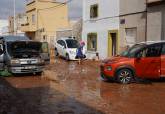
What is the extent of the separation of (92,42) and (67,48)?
7.50 feet

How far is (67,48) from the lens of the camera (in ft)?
99.0

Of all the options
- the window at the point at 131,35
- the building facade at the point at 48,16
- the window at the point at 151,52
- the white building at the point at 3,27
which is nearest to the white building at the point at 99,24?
the window at the point at 131,35

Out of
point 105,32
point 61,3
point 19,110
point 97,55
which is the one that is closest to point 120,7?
point 105,32

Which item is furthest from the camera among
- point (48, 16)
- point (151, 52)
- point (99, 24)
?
point (48, 16)

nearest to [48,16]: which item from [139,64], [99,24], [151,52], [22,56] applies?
[99,24]

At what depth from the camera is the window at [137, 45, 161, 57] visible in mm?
15219

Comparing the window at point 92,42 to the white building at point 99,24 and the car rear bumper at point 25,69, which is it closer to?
the white building at point 99,24

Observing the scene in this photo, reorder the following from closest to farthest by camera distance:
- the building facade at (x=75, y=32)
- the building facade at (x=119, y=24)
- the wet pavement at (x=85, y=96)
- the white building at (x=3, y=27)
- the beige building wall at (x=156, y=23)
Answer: the wet pavement at (x=85, y=96) → the beige building wall at (x=156, y=23) → the building facade at (x=119, y=24) → the building facade at (x=75, y=32) → the white building at (x=3, y=27)

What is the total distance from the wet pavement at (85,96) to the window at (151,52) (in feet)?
4.15

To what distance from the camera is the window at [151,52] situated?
15.2 metres

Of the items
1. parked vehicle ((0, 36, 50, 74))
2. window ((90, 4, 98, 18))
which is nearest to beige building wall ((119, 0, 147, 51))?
window ((90, 4, 98, 18))

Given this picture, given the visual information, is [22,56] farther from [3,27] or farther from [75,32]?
[3,27]

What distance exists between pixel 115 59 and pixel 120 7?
10797 mm

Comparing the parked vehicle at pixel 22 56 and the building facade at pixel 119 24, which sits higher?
the building facade at pixel 119 24
